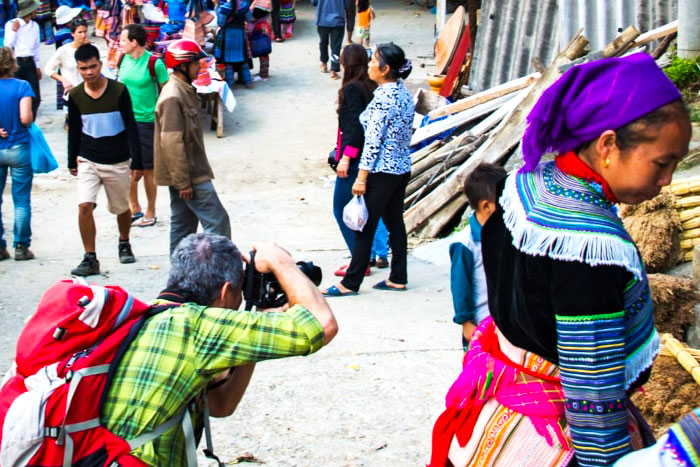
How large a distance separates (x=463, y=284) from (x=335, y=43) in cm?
1197

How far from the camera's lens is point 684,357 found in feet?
14.7

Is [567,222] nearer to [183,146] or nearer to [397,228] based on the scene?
[397,228]

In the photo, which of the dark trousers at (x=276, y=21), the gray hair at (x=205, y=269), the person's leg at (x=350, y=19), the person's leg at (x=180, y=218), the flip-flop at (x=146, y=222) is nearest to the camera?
the gray hair at (x=205, y=269)

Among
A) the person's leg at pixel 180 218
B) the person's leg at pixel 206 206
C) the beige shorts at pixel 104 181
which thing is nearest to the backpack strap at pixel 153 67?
the beige shorts at pixel 104 181

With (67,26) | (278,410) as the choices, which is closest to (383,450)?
(278,410)

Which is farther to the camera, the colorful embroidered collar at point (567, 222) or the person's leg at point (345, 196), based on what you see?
the person's leg at point (345, 196)

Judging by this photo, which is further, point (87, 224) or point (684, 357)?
point (87, 224)

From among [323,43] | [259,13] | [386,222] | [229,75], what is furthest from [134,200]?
[323,43]

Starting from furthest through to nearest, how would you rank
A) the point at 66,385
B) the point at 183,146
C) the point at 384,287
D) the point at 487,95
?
1. the point at 487,95
2. the point at 384,287
3. the point at 183,146
4. the point at 66,385

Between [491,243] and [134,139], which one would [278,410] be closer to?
[491,243]

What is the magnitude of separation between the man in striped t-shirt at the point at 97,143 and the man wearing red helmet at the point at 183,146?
70 centimetres

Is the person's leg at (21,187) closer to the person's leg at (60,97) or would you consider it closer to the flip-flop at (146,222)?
the flip-flop at (146,222)

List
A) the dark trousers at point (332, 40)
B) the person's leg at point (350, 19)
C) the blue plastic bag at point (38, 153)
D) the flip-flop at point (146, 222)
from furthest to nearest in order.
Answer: the person's leg at point (350, 19) < the dark trousers at point (332, 40) < the flip-flop at point (146, 222) < the blue plastic bag at point (38, 153)

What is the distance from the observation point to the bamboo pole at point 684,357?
4387 mm
